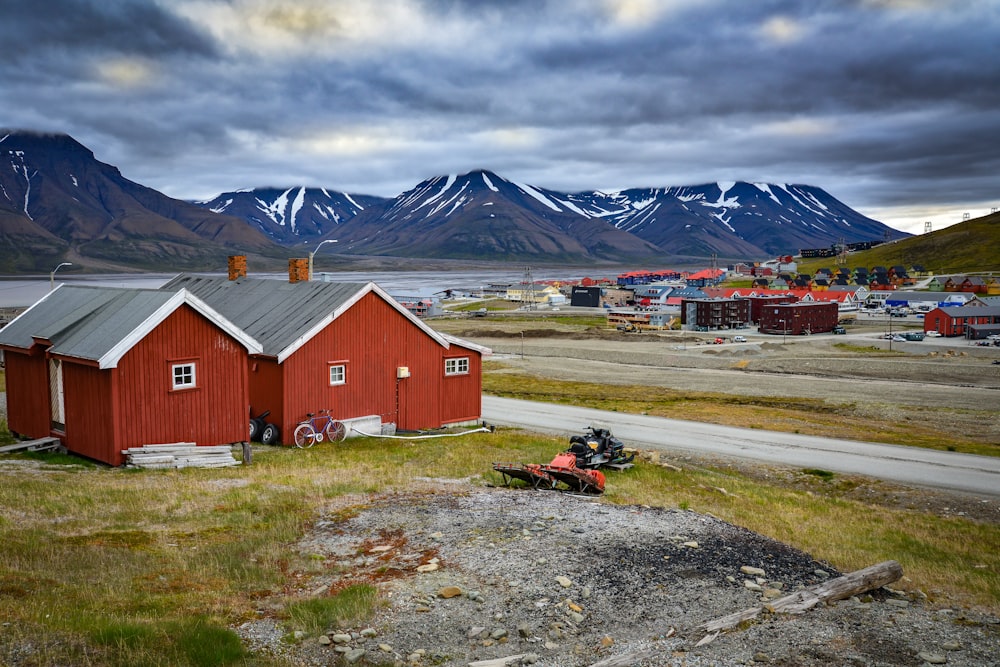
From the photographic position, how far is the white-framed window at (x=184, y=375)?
80.0 feet

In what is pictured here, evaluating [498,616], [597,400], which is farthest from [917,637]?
[597,400]

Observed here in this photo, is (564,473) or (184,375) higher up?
(184,375)

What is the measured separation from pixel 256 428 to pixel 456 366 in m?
10.1

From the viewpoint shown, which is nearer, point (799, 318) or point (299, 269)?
point (299, 269)

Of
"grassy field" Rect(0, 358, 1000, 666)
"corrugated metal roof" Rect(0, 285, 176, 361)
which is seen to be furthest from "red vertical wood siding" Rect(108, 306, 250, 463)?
"grassy field" Rect(0, 358, 1000, 666)

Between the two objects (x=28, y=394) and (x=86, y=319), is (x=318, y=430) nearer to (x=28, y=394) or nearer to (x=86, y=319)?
(x=86, y=319)

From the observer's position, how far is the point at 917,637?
11.2 meters

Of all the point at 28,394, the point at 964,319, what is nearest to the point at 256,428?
the point at 28,394

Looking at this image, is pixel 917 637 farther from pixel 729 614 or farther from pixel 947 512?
pixel 947 512

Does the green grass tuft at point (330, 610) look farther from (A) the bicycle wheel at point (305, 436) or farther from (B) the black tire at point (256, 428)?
(B) the black tire at point (256, 428)

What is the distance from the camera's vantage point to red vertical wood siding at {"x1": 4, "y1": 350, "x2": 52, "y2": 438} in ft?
86.0

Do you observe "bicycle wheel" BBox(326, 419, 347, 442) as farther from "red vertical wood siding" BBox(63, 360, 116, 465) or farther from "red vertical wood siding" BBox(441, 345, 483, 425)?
"red vertical wood siding" BBox(63, 360, 116, 465)

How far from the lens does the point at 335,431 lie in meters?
29.9

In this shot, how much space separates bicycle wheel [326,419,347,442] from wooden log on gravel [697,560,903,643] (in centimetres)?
2066
